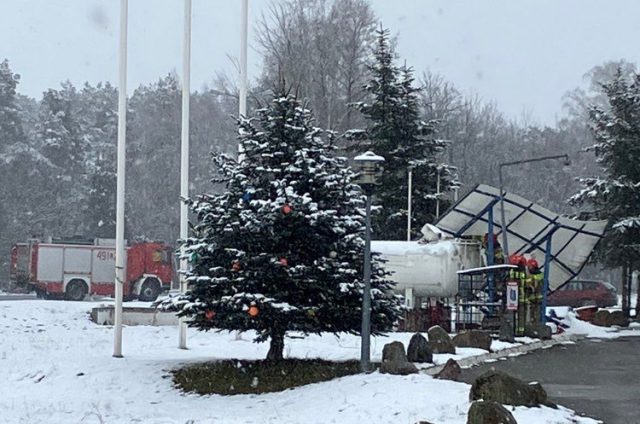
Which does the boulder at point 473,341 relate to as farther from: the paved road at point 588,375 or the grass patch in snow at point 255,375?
the grass patch in snow at point 255,375

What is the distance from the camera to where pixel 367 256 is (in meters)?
16.0

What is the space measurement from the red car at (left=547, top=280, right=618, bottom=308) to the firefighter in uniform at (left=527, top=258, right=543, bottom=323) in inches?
862

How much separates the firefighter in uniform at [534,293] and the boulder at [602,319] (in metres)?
7.74

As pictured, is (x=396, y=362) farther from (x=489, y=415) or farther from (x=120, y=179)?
(x=120, y=179)

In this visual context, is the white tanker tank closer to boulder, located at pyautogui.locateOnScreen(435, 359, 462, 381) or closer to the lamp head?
the lamp head

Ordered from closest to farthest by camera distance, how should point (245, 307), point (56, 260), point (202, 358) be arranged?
point (245, 307) → point (202, 358) → point (56, 260)

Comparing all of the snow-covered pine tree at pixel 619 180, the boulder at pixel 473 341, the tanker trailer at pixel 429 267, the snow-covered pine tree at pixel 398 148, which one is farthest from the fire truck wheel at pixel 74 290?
the boulder at pixel 473 341

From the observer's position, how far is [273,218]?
16.8m

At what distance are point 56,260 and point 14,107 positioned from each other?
2764cm

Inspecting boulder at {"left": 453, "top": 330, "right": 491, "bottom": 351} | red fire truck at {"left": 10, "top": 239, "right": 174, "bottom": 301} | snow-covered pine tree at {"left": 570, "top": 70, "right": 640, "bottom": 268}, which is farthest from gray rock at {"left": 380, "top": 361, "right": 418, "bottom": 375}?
red fire truck at {"left": 10, "top": 239, "right": 174, "bottom": 301}

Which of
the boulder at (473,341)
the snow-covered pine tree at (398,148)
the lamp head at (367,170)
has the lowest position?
the boulder at (473,341)

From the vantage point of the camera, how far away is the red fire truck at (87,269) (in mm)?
45688

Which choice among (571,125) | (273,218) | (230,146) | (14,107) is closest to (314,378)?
(273,218)

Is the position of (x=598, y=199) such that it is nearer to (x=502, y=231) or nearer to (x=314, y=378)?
(x=502, y=231)
